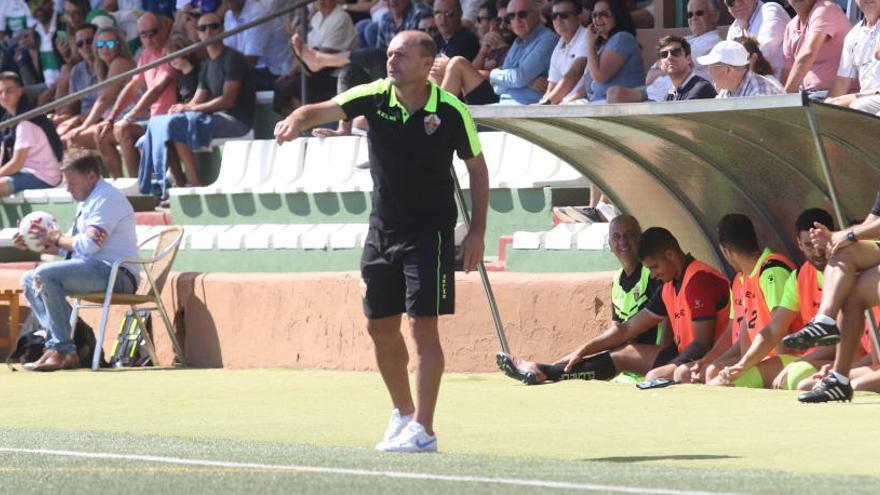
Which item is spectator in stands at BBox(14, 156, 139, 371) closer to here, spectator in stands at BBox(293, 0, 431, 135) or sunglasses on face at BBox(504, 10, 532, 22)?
spectator in stands at BBox(293, 0, 431, 135)

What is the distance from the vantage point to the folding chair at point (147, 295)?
13844 mm

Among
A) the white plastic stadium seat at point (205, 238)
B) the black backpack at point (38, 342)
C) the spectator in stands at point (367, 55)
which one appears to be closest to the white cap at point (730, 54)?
the spectator in stands at point (367, 55)

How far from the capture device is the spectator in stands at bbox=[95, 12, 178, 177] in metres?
18.6

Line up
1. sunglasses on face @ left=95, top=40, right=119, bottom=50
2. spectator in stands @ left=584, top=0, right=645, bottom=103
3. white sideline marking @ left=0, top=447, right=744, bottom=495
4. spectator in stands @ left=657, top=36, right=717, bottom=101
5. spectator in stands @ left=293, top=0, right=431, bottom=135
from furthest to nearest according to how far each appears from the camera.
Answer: sunglasses on face @ left=95, top=40, right=119, bottom=50
spectator in stands @ left=293, top=0, right=431, bottom=135
spectator in stands @ left=584, top=0, right=645, bottom=103
spectator in stands @ left=657, top=36, right=717, bottom=101
white sideline marking @ left=0, top=447, right=744, bottom=495

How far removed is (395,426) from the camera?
7.97 meters

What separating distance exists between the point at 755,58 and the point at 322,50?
6.53 m

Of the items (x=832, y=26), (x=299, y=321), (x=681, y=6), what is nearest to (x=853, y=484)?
(x=832, y=26)

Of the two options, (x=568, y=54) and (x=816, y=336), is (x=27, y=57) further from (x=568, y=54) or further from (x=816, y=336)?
(x=816, y=336)

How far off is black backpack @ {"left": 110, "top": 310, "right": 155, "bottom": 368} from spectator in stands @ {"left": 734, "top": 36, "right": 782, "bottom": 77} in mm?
5272

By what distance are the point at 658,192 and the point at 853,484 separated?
5.82 m

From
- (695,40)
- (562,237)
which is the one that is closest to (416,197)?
(562,237)

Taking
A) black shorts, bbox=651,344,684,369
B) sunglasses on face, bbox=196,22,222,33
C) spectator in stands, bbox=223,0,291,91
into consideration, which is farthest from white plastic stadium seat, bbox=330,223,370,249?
black shorts, bbox=651,344,684,369

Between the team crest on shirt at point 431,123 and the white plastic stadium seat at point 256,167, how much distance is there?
9.32 metres

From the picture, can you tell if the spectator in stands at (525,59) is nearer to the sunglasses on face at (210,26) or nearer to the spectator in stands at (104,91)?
the sunglasses on face at (210,26)
